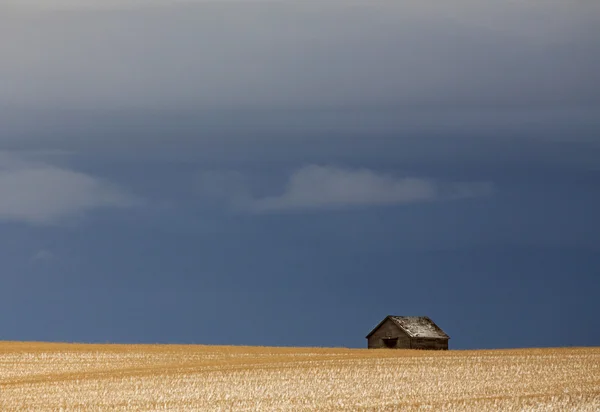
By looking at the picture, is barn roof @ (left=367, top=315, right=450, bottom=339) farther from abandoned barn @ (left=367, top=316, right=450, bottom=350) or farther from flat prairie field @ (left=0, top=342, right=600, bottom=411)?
flat prairie field @ (left=0, top=342, right=600, bottom=411)

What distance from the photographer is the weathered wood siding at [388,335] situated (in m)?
55.1

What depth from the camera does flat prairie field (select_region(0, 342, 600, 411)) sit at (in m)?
25.9

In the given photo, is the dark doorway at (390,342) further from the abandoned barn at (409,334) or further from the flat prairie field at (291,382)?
the flat prairie field at (291,382)

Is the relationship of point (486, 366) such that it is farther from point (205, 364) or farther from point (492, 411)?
point (492, 411)

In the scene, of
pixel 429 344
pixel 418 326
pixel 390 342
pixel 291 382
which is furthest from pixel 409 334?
pixel 291 382

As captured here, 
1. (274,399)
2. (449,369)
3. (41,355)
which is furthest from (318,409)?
(41,355)

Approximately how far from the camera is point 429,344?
5506 centimetres

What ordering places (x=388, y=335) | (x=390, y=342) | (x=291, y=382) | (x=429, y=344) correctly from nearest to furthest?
(x=291, y=382) < (x=429, y=344) < (x=390, y=342) < (x=388, y=335)

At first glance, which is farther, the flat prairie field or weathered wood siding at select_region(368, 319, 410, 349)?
weathered wood siding at select_region(368, 319, 410, 349)

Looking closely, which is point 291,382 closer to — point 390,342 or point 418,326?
point 390,342

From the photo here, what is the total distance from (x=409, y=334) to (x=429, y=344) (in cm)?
132

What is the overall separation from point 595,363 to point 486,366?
15.4 feet

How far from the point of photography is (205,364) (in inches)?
1567

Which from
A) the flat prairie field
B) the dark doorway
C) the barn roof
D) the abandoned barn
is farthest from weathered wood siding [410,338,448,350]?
the flat prairie field
